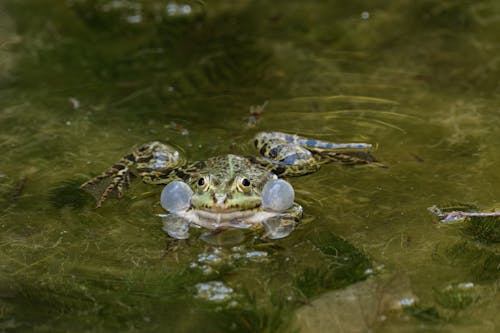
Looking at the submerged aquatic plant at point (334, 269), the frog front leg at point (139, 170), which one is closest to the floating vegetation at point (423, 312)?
the submerged aquatic plant at point (334, 269)

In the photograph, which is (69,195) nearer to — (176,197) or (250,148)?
(176,197)

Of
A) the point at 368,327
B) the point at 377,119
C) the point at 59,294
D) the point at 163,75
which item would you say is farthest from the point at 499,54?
the point at 59,294

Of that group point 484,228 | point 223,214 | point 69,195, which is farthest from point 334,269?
point 69,195

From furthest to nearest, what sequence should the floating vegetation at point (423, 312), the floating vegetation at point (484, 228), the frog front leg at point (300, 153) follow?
the frog front leg at point (300, 153)
the floating vegetation at point (484, 228)
the floating vegetation at point (423, 312)

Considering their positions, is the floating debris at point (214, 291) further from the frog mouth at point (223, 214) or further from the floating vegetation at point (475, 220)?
the floating vegetation at point (475, 220)

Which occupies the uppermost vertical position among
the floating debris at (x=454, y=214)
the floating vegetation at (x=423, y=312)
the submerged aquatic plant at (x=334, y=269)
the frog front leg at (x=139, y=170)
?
the frog front leg at (x=139, y=170)

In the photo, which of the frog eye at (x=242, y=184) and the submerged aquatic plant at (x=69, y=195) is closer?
the frog eye at (x=242, y=184)
